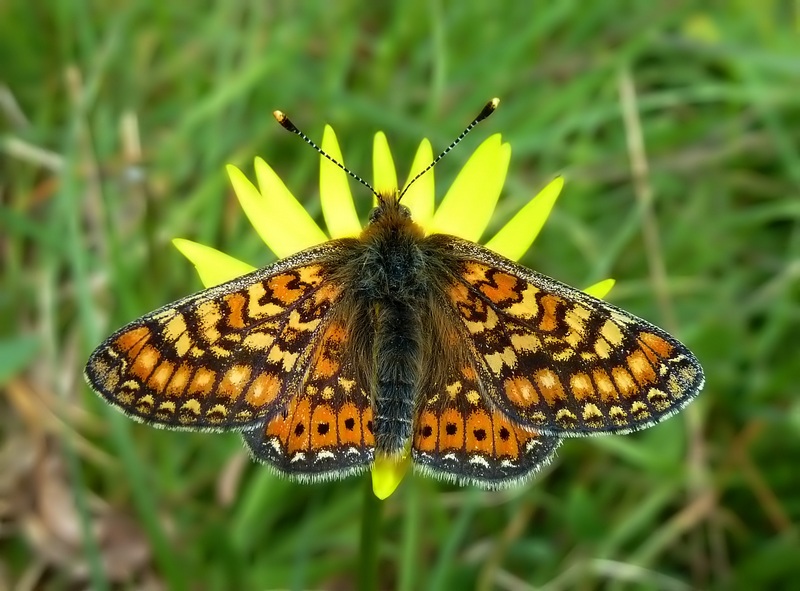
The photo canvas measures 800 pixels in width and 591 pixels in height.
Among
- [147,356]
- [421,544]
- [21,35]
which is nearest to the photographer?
[147,356]

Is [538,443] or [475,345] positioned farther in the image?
[475,345]

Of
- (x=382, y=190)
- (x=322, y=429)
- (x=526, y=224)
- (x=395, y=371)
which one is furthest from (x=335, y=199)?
(x=322, y=429)

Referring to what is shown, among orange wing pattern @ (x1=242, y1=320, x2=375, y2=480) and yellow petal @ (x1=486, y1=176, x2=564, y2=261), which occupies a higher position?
yellow petal @ (x1=486, y1=176, x2=564, y2=261)

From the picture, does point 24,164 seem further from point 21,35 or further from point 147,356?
point 147,356

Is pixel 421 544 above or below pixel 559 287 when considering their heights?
below

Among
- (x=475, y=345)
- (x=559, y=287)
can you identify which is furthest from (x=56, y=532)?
(x=559, y=287)

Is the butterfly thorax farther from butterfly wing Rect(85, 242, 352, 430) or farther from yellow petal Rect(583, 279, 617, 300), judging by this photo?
yellow petal Rect(583, 279, 617, 300)

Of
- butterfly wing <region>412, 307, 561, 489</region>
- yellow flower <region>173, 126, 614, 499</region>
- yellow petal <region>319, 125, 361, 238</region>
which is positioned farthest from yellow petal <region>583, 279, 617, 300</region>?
yellow petal <region>319, 125, 361, 238</region>
